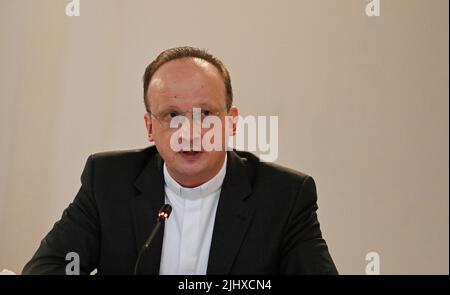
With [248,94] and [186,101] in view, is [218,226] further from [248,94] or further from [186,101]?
[248,94]

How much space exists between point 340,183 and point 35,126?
1.51 m

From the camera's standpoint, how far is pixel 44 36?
257cm

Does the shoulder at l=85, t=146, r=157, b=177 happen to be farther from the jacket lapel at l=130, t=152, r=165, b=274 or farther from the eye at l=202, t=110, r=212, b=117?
the eye at l=202, t=110, r=212, b=117

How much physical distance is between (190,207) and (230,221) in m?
0.16

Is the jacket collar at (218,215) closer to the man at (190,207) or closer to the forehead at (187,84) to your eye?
the man at (190,207)

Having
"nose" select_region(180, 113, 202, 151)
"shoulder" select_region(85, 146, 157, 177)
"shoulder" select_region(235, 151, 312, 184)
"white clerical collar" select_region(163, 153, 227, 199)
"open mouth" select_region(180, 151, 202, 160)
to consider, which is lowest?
"white clerical collar" select_region(163, 153, 227, 199)

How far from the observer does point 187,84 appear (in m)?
1.60

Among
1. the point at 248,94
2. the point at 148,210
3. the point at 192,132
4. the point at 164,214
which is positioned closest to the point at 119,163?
the point at 148,210

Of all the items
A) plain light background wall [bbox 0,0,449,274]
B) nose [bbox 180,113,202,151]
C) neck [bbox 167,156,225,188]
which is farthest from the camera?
plain light background wall [bbox 0,0,449,274]

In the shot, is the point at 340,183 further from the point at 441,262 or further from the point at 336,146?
the point at 441,262

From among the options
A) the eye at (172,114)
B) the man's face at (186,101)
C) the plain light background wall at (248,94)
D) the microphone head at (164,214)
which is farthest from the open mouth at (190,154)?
the plain light background wall at (248,94)

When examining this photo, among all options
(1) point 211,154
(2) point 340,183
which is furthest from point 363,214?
(1) point 211,154

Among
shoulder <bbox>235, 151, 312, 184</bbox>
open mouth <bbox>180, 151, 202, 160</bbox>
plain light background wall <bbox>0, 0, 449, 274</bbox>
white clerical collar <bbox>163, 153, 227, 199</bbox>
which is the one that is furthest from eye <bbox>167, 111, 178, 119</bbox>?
plain light background wall <bbox>0, 0, 449, 274</bbox>

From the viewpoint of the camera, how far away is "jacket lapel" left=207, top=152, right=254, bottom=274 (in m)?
1.59
